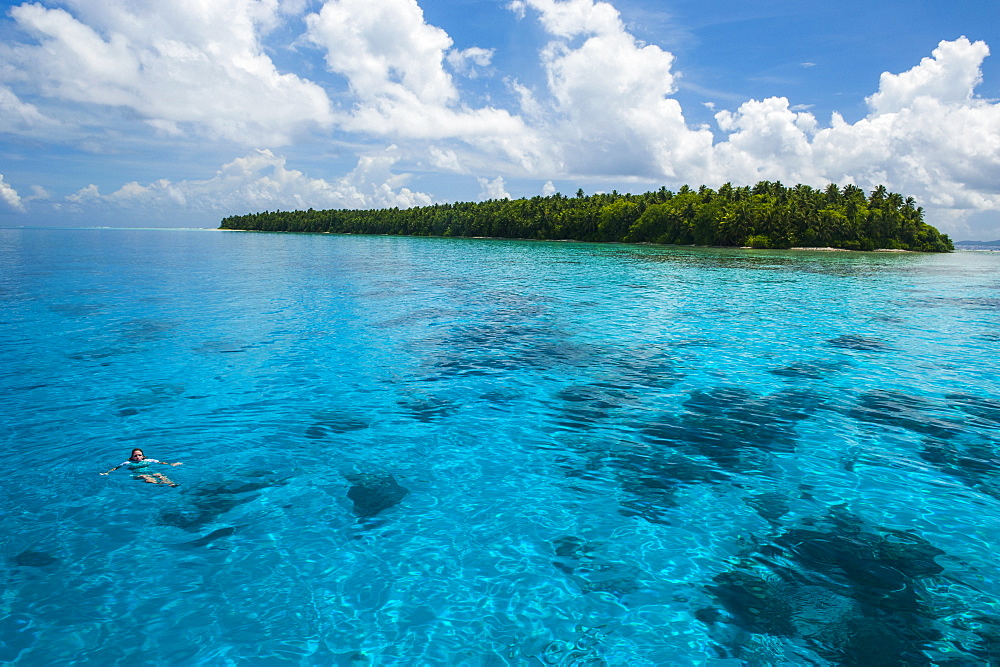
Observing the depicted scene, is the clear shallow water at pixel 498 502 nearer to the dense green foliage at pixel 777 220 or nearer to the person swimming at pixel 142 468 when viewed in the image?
the person swimming at pixel 142 468

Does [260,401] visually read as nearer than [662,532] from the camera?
No

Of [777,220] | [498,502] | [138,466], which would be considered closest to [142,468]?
A: [138,466]

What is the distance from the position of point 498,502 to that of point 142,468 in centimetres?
859

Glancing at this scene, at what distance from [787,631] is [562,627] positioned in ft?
11.1

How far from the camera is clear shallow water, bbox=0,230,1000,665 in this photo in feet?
25.8

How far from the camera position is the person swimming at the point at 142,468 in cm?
1200

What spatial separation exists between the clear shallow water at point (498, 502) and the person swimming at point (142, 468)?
0.26 meters

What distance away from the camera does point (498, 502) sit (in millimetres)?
11531

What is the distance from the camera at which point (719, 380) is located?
65.8 ft

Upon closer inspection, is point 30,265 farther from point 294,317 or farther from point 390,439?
Answer: point 390,439

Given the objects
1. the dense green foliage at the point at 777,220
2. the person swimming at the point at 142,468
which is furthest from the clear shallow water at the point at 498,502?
the dense green foliage at the point at 777,220

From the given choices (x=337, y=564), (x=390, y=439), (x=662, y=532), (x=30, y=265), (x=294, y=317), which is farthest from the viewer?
(x=30, y=265)

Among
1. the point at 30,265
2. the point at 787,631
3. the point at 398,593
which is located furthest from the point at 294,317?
the point at 30,265

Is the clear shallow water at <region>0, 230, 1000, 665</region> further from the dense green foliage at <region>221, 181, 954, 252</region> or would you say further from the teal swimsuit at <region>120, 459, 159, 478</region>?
the dense green foliage at <region>221, 181, 954, 252</region>
